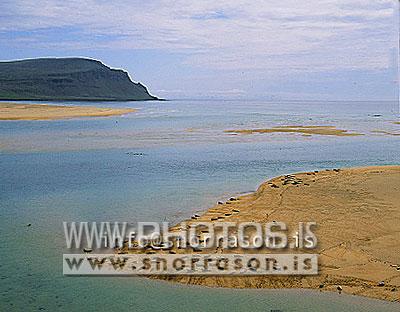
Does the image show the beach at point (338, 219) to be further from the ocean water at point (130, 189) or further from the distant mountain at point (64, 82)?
the distant mountain at point (64, 82)

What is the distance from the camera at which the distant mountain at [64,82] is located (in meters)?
145

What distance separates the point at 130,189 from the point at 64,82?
5847 inches

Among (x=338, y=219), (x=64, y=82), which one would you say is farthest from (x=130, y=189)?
(x=64, y=82)

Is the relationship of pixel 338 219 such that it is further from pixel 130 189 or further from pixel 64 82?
pixel 64 82

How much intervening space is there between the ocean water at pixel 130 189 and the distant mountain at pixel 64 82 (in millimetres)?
100910

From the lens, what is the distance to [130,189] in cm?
1984

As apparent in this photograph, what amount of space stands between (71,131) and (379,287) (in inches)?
1604

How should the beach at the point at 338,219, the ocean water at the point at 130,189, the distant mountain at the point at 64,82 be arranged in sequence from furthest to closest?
the distant mountain at the point at 64,82
the beach at the point at 338,219
the ocean water at the point at 130,189

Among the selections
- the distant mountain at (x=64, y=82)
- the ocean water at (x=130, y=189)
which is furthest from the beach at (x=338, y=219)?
the distant mountain at (x=64, y=82)

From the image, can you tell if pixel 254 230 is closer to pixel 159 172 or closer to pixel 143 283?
pixel 143 283

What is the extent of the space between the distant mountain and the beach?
4707 inches

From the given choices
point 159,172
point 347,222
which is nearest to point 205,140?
point 159,172

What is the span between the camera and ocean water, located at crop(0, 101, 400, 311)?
9711 millimetres

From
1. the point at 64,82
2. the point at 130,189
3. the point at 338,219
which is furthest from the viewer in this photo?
the point at 64,82
